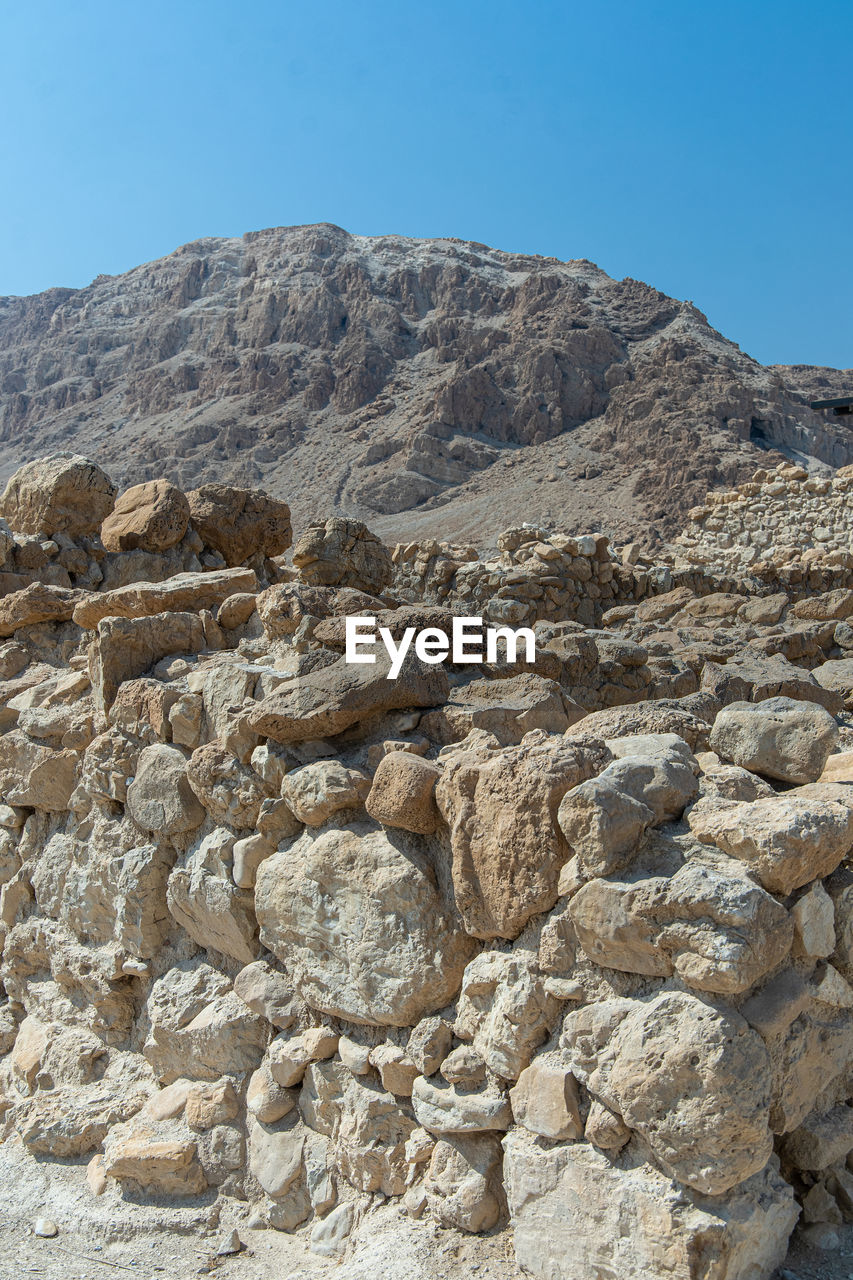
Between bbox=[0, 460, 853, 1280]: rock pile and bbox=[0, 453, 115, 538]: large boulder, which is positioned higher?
bbox=[0, 453, 115, 538]: large boulder

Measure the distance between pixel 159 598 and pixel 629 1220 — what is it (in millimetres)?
3103

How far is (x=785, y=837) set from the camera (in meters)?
1.84

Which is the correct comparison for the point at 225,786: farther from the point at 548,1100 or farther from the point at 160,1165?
the point at 548,1100

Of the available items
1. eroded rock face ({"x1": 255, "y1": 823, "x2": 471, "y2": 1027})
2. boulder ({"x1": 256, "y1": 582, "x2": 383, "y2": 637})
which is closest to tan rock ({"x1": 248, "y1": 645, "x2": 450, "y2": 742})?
eroded rock face ({"x1": 255, "y1": 823, "x2": 471, "y2": 1027})

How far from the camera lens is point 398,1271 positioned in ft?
6.68

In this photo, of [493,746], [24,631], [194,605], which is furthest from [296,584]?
[24,631]

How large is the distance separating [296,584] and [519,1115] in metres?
2.10

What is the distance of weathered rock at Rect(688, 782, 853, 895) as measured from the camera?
1.84m

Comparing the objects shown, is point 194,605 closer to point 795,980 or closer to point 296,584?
point 296,584

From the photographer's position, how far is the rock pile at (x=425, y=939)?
1.83 m

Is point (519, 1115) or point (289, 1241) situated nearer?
point (519, 1115)

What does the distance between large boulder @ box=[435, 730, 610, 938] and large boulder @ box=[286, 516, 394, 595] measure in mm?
3524

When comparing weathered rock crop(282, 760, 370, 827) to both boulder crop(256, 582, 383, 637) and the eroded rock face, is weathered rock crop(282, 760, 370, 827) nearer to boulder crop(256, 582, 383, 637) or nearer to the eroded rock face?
the eroded rock face

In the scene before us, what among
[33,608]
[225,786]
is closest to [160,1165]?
[225,786]
